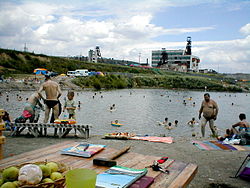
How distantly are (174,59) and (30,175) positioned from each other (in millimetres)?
140710

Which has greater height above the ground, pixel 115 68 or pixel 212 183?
pixel 115 68

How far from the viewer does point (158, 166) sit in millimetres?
2984

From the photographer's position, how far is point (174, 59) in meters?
139

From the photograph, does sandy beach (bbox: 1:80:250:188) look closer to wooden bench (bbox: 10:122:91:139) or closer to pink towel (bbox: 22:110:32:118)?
wooden bench (bbox: 10:122:91:139)

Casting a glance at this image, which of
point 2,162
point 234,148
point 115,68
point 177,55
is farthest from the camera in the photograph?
point 177,55

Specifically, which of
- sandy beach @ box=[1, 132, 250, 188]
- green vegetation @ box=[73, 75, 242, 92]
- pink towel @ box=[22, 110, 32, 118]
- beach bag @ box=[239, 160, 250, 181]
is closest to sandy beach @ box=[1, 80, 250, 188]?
sandy beach @ box=[1, 132, 250, 188]

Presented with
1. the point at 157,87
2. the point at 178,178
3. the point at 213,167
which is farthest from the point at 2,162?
the point at 157,87

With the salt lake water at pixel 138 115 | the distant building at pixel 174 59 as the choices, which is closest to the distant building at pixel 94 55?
the distant building at pixel 174 59

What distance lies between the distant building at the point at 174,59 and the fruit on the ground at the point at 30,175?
129m

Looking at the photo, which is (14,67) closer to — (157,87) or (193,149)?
(157,87)

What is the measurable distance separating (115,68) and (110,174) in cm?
9519

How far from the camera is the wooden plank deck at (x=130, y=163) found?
268 centimetres

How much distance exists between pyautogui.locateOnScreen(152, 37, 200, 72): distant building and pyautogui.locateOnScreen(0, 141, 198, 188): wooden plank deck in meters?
127

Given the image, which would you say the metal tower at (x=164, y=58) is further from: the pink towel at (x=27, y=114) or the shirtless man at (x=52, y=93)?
the pink towel at (x=27, y=114)
